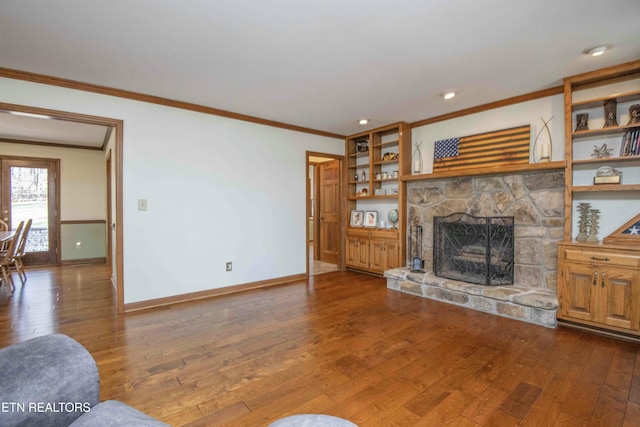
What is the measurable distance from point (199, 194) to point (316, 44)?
253 centimetres

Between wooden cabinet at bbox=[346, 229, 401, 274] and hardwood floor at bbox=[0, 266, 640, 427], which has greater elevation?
wooden cabinet at bbox=[346, 229, 401, 274]

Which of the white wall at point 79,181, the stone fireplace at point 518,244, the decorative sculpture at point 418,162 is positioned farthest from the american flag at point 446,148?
the white wall at point 79,181

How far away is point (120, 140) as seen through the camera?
11.4ft

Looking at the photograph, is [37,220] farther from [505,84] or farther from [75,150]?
[505,84]

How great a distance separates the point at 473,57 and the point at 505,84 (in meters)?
0.93

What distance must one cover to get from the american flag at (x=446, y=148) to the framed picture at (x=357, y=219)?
1.75 meters

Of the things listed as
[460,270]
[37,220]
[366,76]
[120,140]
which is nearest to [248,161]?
[120,140]

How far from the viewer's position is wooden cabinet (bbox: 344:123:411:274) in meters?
4.92

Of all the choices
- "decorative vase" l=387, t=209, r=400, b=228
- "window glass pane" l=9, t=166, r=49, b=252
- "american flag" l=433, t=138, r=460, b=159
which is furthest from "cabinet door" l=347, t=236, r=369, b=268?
"window glass pane" l=9, t=166, r=49, b=252

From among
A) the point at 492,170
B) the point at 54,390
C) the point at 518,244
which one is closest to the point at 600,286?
the point at 518,244

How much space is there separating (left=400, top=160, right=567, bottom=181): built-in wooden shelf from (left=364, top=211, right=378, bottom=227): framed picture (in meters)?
0.97

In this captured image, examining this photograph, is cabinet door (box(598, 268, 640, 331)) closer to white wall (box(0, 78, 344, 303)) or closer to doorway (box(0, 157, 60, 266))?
white wall (box(0, 78, 344, 303))

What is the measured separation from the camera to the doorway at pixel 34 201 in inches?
229

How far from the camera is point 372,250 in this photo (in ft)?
17.4
